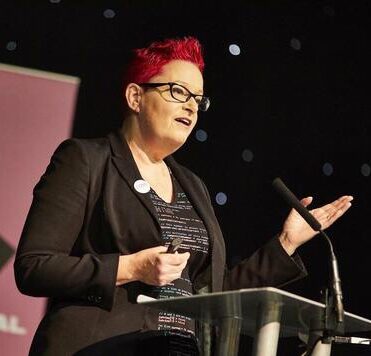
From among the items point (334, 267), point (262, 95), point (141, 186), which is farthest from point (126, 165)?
point (262, 95)

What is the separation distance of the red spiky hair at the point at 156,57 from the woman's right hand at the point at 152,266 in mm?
593

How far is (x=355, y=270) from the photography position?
322 centimetres

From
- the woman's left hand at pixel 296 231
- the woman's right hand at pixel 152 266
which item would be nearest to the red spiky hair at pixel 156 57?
the woman's left hand at pixel 296 231

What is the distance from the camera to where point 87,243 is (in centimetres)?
187

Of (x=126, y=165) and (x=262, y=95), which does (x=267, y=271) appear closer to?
(x=126, y=165)

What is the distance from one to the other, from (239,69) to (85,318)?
1.68 metres

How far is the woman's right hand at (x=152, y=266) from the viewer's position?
5.48 feet

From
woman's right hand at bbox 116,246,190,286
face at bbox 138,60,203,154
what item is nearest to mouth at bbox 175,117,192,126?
face at bbox 138,60,203,154

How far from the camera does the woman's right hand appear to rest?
5.48 feet

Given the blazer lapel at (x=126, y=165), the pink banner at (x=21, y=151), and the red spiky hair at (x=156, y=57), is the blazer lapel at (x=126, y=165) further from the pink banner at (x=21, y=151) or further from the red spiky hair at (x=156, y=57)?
the pink banner at (x=21, y=151)

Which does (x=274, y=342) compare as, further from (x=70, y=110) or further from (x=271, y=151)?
(x=271, y=151)

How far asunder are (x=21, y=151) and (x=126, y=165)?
81 cm

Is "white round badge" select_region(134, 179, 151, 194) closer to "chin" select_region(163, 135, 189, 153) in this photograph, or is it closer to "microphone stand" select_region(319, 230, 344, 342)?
"chin" select_region(163, 135, 189, 153)

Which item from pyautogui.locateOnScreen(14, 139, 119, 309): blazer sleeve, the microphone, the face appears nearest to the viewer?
the microphone
